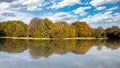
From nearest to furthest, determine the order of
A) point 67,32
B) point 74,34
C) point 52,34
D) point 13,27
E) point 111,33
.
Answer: point 52,34 < point 67,32 < point 74,34 < point 13,27 < point 111,33

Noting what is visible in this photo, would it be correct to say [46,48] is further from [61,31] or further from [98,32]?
[98,32]

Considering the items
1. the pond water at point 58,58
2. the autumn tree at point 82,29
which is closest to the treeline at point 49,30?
Answer: the autumn tree at point 82,29

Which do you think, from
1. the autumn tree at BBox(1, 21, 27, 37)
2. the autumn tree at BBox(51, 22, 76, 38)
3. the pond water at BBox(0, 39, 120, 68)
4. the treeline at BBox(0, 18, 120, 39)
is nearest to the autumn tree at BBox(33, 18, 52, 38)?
→ the treeline at BBox(0, 18, 120, 39)

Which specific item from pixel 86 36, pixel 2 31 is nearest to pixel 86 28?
pixel 86 36

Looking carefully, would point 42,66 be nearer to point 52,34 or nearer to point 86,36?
point 52,34

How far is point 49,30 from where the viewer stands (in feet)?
203

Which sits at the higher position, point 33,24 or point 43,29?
point 33,24

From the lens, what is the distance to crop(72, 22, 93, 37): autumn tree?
260 feet

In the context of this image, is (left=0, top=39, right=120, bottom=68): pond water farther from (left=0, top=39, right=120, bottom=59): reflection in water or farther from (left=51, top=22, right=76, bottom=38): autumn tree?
(left=51, top=22, right=76, bottom=38): autumn tree

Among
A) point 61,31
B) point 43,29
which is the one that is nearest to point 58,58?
point 43,29

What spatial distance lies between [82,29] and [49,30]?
1986 centimetres

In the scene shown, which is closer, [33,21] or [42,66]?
[42,66]

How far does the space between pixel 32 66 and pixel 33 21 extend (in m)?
53.3

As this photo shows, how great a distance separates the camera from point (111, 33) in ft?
295
